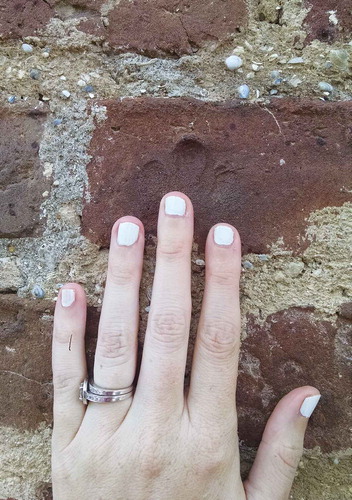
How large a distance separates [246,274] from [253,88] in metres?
0.28

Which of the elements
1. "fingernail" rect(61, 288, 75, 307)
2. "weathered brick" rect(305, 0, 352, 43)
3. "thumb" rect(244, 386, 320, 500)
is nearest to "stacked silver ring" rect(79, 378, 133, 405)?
"fingernail" rect(61, 288, 75, 307)

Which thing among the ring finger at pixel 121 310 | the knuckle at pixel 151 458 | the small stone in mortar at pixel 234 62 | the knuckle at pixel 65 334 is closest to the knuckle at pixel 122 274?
the ring finger at pixel 121 310

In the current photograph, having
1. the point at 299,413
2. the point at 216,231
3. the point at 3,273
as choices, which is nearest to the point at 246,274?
the point at 216,231

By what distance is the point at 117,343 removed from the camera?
0.70 m

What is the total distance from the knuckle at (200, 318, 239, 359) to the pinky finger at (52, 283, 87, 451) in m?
0.19

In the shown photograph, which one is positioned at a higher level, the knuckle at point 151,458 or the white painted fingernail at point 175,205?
the white painted fingernail at point 175,205

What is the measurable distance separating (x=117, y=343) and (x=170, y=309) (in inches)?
3.8

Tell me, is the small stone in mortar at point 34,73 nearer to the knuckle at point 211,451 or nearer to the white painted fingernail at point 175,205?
the white painted fingernail at point 175,205

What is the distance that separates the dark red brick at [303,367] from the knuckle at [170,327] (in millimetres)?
108

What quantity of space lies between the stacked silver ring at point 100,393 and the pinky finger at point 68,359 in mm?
11

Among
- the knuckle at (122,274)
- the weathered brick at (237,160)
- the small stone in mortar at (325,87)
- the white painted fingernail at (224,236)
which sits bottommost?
the knuckle at (122,274)

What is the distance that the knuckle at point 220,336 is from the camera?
685mm

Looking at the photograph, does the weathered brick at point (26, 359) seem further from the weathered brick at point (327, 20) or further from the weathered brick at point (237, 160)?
the weathered brick at point (327, 20)

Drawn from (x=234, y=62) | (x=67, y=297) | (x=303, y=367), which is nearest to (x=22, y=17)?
(x=234, y=62)
